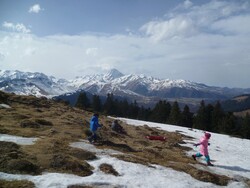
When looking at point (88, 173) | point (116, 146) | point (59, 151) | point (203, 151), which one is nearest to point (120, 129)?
point (116, 146)

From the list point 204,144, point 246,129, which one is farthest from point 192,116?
point 204,144

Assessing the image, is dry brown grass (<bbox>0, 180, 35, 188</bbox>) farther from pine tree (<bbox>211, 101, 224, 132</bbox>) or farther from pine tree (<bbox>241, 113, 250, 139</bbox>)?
pine tree (<bbox>211, 101, 224, 132</bbox>)

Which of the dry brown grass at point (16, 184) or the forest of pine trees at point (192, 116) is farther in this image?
the forest of pine trees at point (192, 116)

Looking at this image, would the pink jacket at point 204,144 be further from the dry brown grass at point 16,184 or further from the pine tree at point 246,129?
the pine tree at point 246,129

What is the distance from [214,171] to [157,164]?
5.19 m

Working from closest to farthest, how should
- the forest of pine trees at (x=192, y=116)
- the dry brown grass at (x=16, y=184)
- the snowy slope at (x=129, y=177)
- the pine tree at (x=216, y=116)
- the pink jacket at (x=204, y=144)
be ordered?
the dry brown grass at (x=16, y=184)
the snowy slope at (x=129, y=177)
the pink jacket at (x=204, y=144)
the forest of pine trees at (x=192, y=116)
the pine tree at (x=216, y=116)

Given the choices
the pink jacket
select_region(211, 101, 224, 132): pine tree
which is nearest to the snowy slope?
the pink jacket

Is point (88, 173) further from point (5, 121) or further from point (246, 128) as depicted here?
point (246, 128)

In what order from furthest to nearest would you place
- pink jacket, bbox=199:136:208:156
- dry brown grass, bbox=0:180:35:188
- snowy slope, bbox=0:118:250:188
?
pink jacket, bbox=199:136:208:156
snowy slope, bbox=0:118:250:188
dry brown grass, bbox=0:180:35:188

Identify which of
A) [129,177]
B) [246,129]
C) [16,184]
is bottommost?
[246,129]

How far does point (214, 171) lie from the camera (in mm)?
23141

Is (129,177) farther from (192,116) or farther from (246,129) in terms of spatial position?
(192,116)

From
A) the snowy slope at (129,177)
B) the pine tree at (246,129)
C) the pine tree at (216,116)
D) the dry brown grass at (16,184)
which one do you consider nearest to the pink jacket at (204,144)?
the snowy slope at (129,177)

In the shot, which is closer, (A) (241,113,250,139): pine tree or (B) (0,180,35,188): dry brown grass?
(B) (0,180,35,188): dry brown grass
